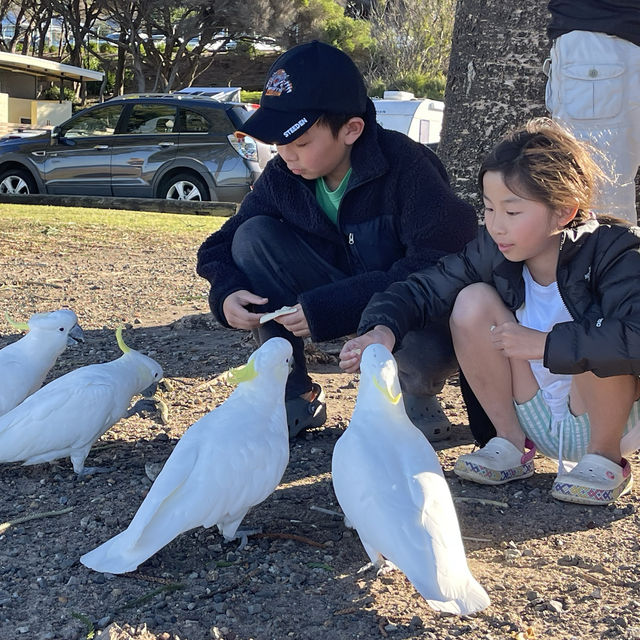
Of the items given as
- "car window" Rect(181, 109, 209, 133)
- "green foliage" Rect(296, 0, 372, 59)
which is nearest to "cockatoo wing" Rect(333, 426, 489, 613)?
"car window" Rect(181, 109, 209, 133)

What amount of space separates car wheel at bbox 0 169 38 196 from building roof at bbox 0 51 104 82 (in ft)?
22.3

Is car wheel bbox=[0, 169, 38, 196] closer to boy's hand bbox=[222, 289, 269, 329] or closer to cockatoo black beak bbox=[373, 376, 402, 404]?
boy's hand bbox=[222, 289, 269, 329]

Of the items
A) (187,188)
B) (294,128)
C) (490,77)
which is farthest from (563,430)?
(187,188)

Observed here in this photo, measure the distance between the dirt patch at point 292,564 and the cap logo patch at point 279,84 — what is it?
1192 millimetres

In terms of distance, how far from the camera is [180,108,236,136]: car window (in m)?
10.9

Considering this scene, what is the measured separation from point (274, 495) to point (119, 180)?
9368 millimetres

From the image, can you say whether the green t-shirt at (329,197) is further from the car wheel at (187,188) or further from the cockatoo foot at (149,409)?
the car wheel at (187,188)

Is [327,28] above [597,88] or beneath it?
above

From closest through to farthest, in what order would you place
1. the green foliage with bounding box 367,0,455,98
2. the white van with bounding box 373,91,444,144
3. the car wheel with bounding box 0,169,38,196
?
the car wheel with bounding box 0,169,38,196, the white van with bounding box 373,91,444,144, the green foliage with bounding box 367,0,455,98

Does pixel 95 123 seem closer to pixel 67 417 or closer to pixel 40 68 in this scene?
pixel 40 68

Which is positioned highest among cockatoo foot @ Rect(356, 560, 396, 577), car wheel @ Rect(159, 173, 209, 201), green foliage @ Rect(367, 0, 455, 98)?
green foliage @ Rect(367, 0, 455, 98)

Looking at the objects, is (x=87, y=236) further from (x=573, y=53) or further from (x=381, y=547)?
(x=381, y=547)

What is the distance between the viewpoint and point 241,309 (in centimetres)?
289

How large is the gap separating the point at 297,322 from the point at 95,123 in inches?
382
